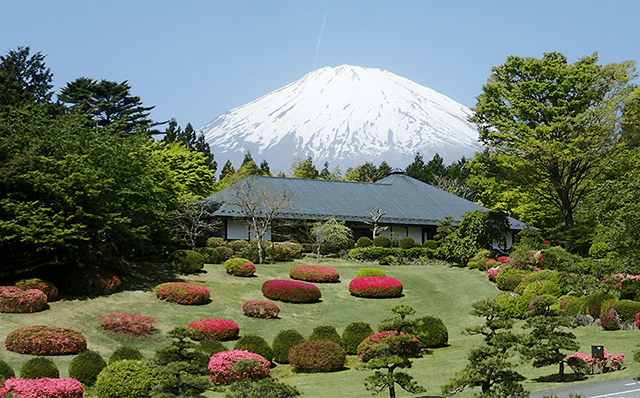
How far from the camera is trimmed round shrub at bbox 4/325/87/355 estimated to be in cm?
1955

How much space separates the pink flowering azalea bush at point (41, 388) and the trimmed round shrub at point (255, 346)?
6.18 metres

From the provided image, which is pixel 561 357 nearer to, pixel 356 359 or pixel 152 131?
pixel 356 359

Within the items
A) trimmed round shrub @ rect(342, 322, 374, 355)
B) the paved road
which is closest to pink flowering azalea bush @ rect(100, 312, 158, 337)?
trimmed round shrub @ rect(342, 322, 374, 355)

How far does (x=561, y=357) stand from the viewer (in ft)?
50.1

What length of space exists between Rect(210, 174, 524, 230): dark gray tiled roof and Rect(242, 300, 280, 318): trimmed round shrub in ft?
52.7

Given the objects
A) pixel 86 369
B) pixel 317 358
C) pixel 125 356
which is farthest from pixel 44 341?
pixel 317 358

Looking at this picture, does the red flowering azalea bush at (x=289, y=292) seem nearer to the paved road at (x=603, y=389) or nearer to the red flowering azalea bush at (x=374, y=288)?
the red flowering azalea bush at (x=374, y=288)

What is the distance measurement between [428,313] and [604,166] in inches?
675

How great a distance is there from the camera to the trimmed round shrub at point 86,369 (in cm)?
1652

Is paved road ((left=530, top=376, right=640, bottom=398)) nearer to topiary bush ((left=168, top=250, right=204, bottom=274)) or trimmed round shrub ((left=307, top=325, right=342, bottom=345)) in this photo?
trimmed round shrub ((left=307, top=325, right=342, bottom=345))

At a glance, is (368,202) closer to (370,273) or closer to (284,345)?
(370,273)

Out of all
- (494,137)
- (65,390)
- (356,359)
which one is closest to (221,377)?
(65,390)

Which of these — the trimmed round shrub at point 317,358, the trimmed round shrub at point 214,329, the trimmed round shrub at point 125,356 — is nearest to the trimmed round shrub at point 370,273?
the trimmed round shrub at point 214,329

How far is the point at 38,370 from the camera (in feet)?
51.4
